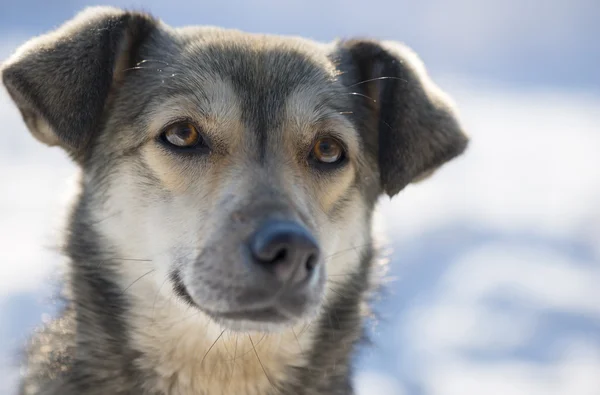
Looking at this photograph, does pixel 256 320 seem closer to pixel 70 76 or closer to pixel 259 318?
pixel 259 318

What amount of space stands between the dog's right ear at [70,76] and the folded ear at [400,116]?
127cm

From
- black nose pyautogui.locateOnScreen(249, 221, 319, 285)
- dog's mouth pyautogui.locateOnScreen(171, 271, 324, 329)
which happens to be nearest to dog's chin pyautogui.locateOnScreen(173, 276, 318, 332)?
dog's mouth pyautogui.locateOnScreen(171, 271, 324, 329)

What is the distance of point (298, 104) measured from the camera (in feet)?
13.3

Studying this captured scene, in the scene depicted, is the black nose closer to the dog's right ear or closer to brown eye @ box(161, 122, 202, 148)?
brown eye @ box(161, 122, 202, 148)

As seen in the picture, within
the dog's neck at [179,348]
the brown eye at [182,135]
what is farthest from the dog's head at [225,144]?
the dog's neck at [179,348]

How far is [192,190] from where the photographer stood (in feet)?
12.3

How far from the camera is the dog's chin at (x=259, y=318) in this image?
336cm

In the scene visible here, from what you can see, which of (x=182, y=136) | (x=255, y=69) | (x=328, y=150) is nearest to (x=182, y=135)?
(x=182, y=136)

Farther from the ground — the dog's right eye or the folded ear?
the folded ear

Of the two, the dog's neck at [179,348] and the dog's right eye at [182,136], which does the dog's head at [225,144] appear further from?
the dog's neck at [179,348]

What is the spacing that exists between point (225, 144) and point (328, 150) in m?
0.56

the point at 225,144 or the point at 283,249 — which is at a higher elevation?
the point at 225,144

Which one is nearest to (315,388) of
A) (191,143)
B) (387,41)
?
(191,143)

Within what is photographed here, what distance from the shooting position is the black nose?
10.6ft
